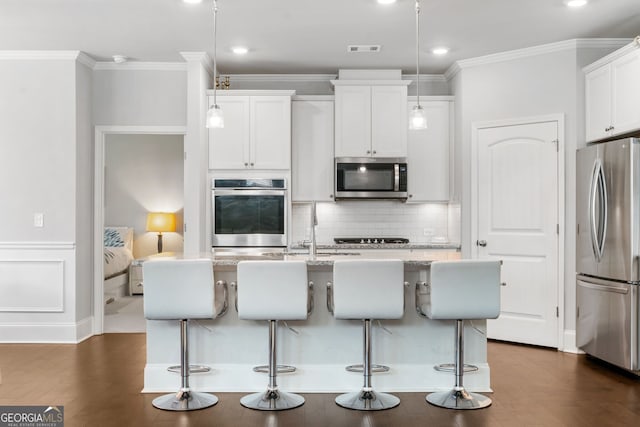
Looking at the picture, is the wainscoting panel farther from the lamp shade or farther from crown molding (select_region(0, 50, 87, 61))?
the lamp shade

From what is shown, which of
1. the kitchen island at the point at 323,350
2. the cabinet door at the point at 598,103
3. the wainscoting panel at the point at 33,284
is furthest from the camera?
the wainscoting panel at the point at 33,284

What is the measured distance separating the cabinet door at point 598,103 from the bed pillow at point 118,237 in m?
6.44

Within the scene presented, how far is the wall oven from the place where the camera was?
582cm

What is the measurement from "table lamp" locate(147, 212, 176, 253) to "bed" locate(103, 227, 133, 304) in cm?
33

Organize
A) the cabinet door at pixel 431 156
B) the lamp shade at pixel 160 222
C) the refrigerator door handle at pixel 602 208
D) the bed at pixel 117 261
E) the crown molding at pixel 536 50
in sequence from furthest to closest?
the lamp shade at pixel 160 222, the bed at pixel 117 261, the cabinet door at pixel 431 156, the crown molding at pixel 536 50, the refrigerator door handle at pixel 602 208

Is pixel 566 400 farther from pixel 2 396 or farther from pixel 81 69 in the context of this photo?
pixel 81 69

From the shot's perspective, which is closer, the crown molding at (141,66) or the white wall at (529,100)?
the white wall at (529,100)

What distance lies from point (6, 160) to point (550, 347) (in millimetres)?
5320

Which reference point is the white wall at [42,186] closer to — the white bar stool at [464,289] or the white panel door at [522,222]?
the white bar stool at [464,289]

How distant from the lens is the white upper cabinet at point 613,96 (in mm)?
4426

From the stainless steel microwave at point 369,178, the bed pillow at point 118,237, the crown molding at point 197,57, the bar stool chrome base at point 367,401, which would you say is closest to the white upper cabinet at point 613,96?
the stainless steel microwave at point 369,178

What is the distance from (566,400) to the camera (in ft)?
12.5

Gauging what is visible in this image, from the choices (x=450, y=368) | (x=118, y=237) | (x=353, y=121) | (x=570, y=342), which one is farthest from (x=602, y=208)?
(x=118, y=237)

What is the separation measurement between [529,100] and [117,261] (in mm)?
5511
